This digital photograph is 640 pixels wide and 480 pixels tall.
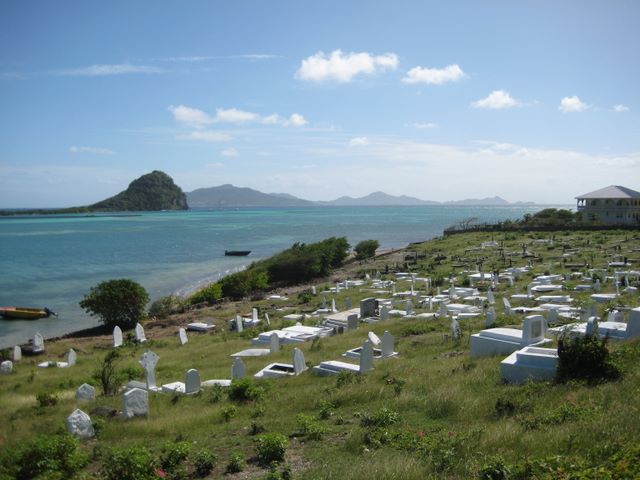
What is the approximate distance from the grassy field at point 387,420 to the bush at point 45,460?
0.22 m

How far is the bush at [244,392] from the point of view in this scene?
11406mm

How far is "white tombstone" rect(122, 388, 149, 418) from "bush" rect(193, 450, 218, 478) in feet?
11.7

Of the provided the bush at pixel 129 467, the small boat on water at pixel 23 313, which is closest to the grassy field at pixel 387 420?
the bush at pixel 129 467

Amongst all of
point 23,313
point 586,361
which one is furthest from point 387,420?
point 23,313

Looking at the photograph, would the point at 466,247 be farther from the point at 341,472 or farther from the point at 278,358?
the point at 341,472

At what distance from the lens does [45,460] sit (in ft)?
26.3

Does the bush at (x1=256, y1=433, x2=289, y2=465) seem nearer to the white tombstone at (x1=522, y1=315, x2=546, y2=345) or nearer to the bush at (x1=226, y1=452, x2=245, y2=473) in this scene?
the bush at (x1=226, y1=452, x2=245, y2=473)

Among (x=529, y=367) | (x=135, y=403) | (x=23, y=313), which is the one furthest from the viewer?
(x=23, y=313)

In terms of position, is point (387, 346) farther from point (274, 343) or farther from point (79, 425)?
point (79, 425)

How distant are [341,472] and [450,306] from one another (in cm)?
1581

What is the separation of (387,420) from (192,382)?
5.84 meters

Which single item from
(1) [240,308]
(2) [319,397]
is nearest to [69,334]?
(1) [240,308]

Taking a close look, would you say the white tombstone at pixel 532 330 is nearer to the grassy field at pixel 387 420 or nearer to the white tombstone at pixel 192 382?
the grassy field at pixel 387 420

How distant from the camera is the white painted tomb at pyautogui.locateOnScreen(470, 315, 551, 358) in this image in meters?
12.1
